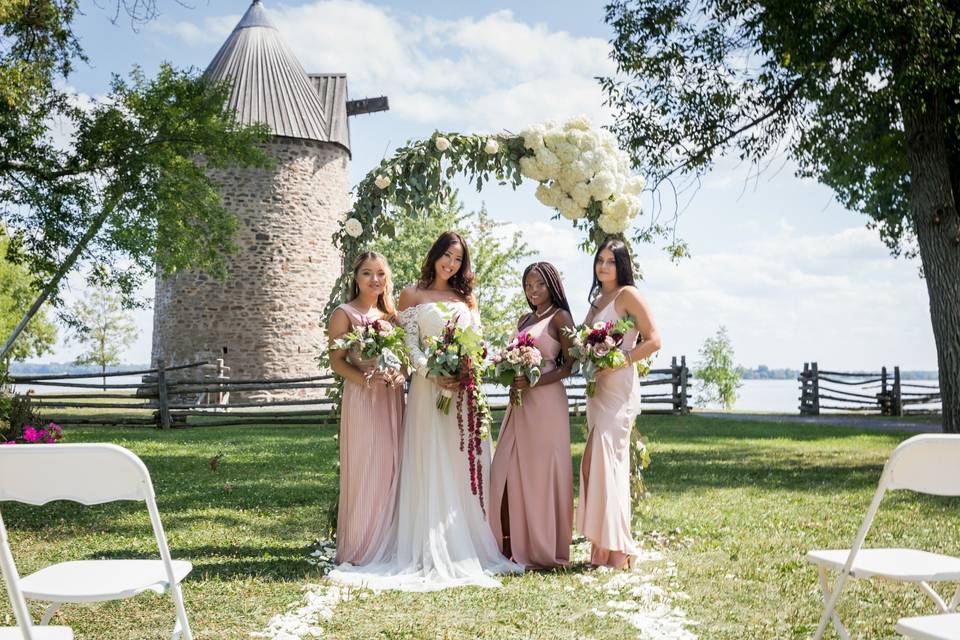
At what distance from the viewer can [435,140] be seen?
20.7 feet

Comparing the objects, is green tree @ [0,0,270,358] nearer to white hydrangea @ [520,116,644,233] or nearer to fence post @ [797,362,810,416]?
white hydrangea @ [520,116,644,233]

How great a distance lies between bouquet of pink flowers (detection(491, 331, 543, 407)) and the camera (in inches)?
213

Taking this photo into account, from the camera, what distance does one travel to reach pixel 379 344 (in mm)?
5367

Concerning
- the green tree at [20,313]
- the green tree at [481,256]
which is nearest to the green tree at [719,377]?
the green tree at [481,256]

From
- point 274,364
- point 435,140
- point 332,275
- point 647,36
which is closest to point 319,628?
point 435,140

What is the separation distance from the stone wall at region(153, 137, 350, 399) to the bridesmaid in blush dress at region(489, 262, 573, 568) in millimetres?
18596

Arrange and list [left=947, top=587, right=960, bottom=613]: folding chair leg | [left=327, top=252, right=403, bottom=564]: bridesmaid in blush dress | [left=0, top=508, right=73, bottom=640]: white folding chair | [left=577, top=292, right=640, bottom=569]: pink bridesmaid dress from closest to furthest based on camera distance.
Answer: [left=0, top=508, right=73, bottom=640]: white folding chair < [left=947, top=587, right=960, bottom=613]: folding chair leg < [left=577, top=292, right=640, bottom=569]: pink bridesmaid dress < [left=327, top=252, right=403, bottom=564]: bridesmaid in blush dress

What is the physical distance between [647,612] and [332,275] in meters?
22.2

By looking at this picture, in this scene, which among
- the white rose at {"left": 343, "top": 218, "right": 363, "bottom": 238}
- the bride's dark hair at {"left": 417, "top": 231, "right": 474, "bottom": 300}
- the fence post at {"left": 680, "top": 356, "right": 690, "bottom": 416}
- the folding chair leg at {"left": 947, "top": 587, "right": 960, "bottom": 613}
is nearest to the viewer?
the folding chair leg at {"left": 947, "top": 587, "right": 960, "bottom": 613}

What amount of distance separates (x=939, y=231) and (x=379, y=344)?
28.2 ft

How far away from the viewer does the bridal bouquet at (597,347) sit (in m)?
5.36

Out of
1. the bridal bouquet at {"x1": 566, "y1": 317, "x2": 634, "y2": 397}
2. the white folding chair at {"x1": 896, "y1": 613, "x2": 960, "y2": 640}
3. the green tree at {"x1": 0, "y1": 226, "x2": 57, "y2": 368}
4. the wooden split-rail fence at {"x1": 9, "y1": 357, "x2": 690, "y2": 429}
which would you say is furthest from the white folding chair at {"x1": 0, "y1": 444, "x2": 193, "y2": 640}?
the green tree at {"x1": 0, "y1": 226, "x2": 57, "y2": 368}

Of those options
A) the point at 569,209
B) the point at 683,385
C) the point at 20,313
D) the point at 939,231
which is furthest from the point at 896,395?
the point at 20,313

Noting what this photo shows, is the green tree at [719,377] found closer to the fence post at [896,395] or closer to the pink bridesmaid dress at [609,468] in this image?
the fence post at [896,395]
